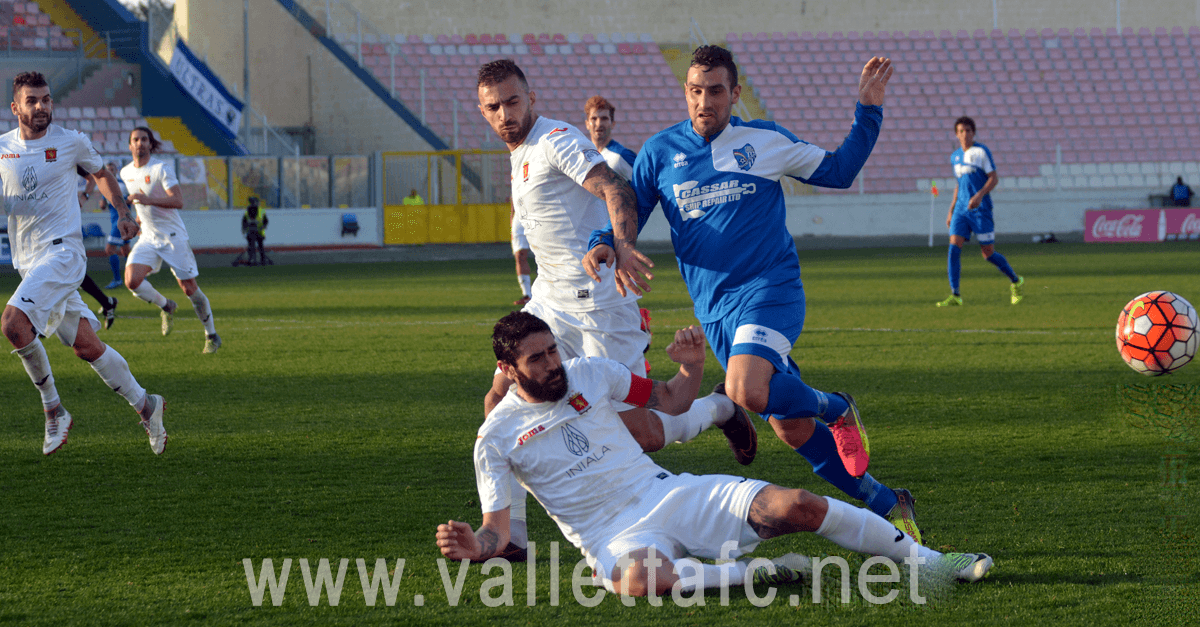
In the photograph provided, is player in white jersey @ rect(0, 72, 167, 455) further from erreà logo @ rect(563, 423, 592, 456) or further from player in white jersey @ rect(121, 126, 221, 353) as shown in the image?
player in white jersey @ rect(121, 126, 221, 353)

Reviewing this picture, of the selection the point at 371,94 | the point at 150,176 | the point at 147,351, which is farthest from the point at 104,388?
the point at 371,94

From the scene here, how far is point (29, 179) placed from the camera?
6457 millimetres

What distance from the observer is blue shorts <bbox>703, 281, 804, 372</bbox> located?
14.0 feet

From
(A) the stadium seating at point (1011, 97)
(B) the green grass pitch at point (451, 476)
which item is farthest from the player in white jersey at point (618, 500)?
(A) the stadium seating at point (1011, 97)

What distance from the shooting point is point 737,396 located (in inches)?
164

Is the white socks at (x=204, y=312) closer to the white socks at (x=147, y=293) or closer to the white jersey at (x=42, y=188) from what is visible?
the white socks at (x=147, y=293)

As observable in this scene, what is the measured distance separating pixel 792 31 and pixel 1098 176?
30.3ft

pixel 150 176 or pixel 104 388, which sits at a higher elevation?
pixel 150 176

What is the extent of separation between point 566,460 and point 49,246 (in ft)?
13.6

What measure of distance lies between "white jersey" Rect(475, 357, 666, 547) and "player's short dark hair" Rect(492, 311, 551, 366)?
17cm

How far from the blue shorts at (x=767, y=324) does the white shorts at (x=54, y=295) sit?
386 cm

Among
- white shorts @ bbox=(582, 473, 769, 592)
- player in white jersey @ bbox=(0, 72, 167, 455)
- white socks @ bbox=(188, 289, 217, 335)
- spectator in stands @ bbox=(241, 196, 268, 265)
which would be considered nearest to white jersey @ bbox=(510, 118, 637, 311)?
white shorts @ bbox=(582, 473, 769, 592)

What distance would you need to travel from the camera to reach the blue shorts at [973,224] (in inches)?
512

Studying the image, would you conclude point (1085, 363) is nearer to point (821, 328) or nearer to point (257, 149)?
point (821, 328)
